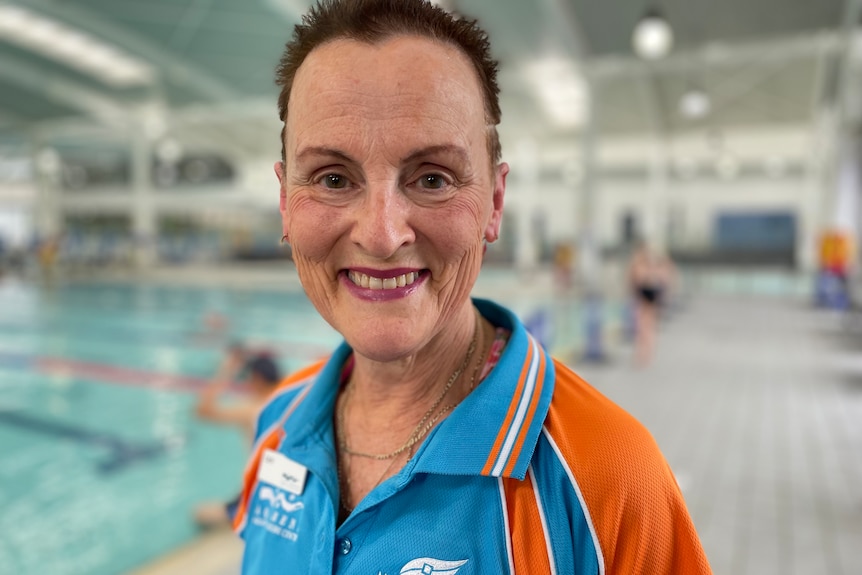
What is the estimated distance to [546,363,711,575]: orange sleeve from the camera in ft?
2.57

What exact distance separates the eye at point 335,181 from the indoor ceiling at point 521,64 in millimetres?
5687

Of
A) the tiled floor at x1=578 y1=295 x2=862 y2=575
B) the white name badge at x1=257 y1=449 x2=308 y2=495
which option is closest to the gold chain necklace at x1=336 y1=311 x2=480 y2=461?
the white name badge at x1=257 y1=449 x2=308 y2=495

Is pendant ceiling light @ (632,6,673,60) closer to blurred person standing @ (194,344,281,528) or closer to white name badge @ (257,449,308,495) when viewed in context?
blurred person standing @ (194,344,281,528)

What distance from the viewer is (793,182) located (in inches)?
1024

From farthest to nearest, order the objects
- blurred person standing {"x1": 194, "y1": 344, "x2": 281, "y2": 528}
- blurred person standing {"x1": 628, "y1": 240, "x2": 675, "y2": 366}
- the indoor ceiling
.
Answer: the indoor ceiling, blurred person standing {"x1": 628, "y1": 240, "x2": 675, "y2": 366}, blurred person standing {"x1": 194, "y1": 344, "x2": 281, "y2": 528}

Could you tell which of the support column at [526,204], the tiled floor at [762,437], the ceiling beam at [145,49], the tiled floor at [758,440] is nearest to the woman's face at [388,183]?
the tiled floor at [758,440]

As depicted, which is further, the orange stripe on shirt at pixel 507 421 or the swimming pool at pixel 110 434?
the swimming pool at pixel 110 434

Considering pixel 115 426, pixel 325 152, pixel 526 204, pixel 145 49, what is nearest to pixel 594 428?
pixel 325 152

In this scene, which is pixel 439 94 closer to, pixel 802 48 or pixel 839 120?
pixel 802 48

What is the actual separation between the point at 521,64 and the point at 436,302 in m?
14.9

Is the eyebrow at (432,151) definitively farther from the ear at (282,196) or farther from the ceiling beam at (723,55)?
the ceiling beam at (723,55)

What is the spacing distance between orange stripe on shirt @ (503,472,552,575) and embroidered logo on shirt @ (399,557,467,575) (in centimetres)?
8

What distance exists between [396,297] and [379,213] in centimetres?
12

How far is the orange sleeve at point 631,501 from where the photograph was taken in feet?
2.57
